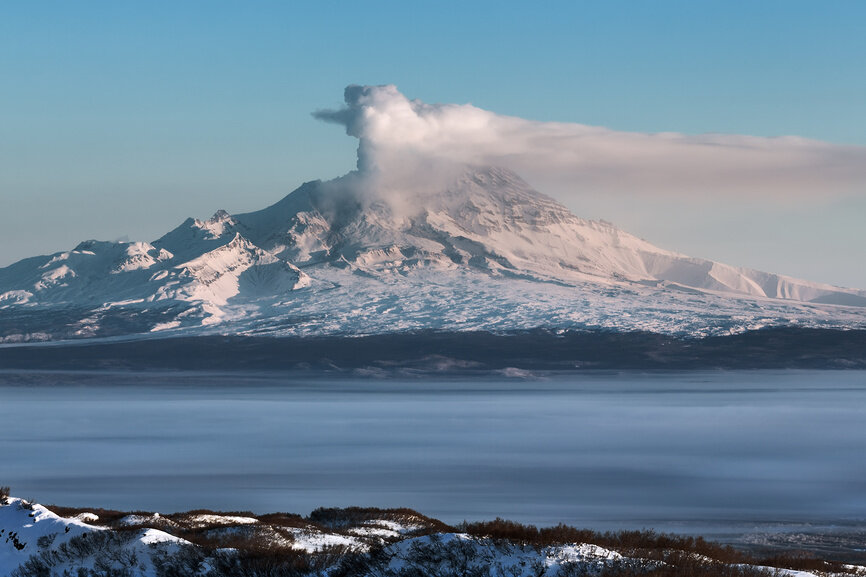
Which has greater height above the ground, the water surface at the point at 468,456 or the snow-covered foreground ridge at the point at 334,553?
the snow-covered foreground ridge at the point at 334,553

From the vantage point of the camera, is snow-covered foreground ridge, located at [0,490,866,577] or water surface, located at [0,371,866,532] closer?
snow-covered foreground ridge, located at [0,490,866,577]

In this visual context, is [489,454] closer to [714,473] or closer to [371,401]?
[714,473]

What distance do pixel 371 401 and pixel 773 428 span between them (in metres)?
58.9

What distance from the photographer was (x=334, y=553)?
2677 centimetres

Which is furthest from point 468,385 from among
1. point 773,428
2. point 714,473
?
point 714,473

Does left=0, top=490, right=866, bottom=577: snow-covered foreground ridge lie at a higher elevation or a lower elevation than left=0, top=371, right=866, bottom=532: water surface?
higher

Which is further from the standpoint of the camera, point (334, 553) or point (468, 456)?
point (468, 456)

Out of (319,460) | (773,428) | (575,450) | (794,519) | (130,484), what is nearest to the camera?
(794,519)

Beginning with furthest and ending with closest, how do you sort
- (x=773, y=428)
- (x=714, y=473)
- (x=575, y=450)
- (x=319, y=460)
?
(x=773, y=428) < (x=575, y=450) < (x=319, y=460) < (x=714, y=473)

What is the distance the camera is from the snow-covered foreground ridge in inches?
984

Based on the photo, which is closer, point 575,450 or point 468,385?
point 575,450

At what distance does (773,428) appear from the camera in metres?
97.4

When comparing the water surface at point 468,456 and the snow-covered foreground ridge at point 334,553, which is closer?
the snow-covered foreground ridge at point 334,553

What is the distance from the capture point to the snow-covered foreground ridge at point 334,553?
25.0m
